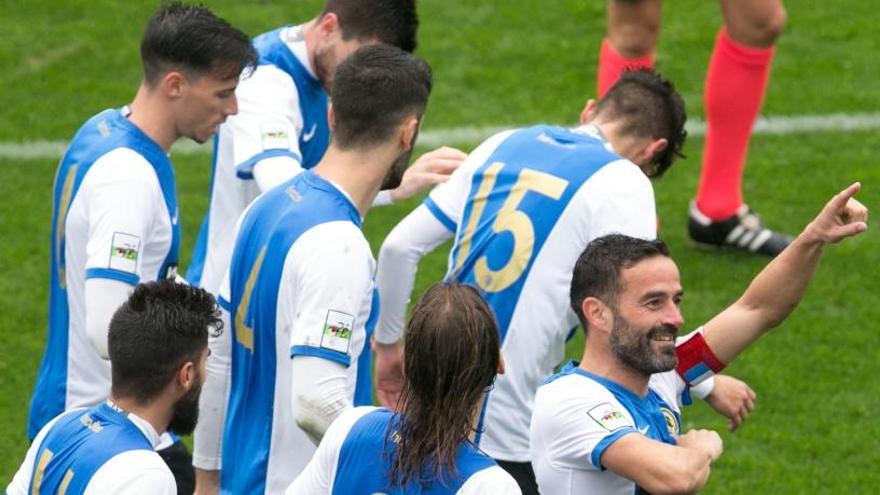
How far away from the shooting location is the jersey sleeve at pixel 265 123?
5.34 m

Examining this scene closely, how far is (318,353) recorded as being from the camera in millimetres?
4109

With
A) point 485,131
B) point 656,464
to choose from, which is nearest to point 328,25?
point 656,464

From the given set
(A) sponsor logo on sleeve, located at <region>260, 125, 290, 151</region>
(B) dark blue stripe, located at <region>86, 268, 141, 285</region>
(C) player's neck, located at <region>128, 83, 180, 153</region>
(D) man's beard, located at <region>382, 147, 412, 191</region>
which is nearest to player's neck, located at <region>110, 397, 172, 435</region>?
(B) dark blue stripe, located at <region>86, 268, 141, 285</region>

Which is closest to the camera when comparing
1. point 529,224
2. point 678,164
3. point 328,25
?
point 529,224

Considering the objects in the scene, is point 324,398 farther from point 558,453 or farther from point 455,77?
point 455,77

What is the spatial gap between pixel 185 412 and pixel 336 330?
1.46ft

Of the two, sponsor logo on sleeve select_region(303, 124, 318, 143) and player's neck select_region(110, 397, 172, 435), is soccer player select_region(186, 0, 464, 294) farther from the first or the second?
player's neck select_region(110, 397, 172, 435)

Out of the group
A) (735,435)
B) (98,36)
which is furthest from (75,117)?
(735,435)

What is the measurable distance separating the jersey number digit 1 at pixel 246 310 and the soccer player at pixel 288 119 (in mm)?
795

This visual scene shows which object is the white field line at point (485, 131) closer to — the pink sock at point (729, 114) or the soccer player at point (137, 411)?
the pink sock at point (729, 114)

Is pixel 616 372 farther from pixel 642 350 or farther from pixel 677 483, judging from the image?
pixel 677 483

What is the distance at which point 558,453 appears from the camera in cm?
405

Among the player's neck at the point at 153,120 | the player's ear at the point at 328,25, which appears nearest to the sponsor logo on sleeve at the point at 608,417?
the player's neck at the point at 153,120

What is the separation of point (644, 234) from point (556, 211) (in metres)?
0.29
